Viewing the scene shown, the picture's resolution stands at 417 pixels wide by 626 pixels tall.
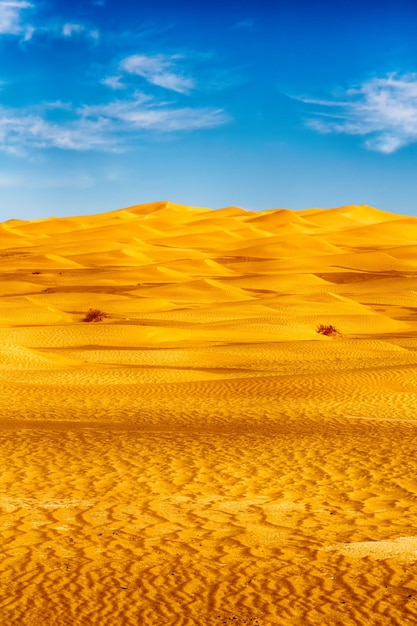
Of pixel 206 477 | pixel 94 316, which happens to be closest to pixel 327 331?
pixel 94 316

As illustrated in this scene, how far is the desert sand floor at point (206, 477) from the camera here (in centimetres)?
619

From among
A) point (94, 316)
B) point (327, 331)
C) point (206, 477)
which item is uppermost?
point (94, 316)

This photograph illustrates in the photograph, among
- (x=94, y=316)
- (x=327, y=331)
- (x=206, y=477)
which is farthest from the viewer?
(x=94, y=316)

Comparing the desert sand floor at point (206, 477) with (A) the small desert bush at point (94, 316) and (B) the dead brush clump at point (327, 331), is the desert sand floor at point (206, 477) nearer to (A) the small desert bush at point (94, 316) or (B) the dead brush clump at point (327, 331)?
(B) the dead brush clump at point (327, 331)

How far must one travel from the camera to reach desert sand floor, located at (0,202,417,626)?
20.3 feet

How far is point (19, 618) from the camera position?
5.75 metres

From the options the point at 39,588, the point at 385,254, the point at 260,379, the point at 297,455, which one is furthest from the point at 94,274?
the point at 39,588

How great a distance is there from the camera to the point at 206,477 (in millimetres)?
9977

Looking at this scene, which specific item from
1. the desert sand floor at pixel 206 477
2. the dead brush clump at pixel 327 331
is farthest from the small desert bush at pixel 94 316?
the dead brush clump at pixel 327 331

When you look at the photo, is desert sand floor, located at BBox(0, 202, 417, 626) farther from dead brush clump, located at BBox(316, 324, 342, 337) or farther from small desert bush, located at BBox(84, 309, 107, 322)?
small desert bush, located at BBox(84, 309, 107, 322)

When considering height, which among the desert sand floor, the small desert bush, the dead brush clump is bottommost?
the desert sand floor

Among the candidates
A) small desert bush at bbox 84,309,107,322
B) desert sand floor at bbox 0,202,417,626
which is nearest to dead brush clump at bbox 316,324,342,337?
desert sand floor at bbox 0,202,417,626

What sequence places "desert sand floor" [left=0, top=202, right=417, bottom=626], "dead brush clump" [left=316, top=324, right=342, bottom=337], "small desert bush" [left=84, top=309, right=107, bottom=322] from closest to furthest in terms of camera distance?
"desert sand floor" [left=0, top=202, right=417, bottom=626] → "dead brush clump" [left=316, top=324, right=342, bottom=337] → "small desert bush" [left=84, top=309, right=107, bottom=322]

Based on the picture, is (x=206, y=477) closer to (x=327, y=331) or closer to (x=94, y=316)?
(x=327, y=331)
